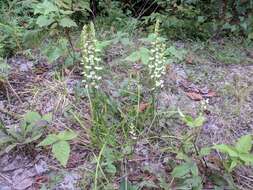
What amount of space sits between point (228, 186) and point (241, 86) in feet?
3.14

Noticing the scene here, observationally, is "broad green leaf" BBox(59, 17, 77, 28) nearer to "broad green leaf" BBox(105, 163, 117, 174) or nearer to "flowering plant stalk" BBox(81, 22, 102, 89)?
"flowering plant stalk" BBox(81, 22, 102, 89)

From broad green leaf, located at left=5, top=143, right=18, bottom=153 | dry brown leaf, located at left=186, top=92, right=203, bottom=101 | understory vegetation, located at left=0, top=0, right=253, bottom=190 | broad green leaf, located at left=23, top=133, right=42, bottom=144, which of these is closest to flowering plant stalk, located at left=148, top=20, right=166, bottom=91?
understory vegetation, located at left=0, top=0, right=253, bottom=190

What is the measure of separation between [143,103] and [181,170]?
584 mm

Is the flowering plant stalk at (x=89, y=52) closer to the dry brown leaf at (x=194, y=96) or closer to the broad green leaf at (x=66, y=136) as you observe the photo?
the broad green leaf at (x=66, y=136)

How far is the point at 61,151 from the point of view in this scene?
1888mm

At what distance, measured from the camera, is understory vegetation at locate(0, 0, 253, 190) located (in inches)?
78.5

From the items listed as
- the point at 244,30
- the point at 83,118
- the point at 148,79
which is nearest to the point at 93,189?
the point at 83,118

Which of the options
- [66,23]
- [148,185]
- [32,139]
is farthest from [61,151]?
[66,23]

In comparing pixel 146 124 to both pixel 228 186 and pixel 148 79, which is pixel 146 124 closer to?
pixel 148 79

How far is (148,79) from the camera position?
2576 mm

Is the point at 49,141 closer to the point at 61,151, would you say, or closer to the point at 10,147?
the point at 61,151

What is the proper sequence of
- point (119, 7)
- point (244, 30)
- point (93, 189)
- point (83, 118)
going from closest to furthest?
point (93, 189) → point (83, 118) → point (244, 30) → point (119, 7)

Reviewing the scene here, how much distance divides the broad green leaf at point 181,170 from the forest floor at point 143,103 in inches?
4.1

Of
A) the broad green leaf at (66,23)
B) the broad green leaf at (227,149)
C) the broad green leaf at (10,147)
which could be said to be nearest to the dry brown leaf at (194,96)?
the broad green leaf at (227,149)
